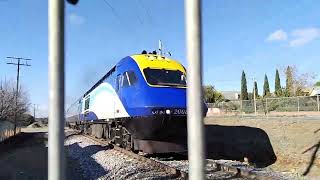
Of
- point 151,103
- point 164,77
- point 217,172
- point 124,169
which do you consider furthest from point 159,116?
point 217,172

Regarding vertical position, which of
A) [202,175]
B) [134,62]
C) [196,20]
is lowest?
[202,175]

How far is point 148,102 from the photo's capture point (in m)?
15.5

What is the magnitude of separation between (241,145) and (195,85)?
19.7 metres

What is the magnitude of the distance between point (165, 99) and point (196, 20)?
40.3 ft

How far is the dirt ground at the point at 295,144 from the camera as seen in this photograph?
16891mm

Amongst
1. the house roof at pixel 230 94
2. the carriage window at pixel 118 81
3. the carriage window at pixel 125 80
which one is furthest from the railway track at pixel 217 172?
the house roof at pixel 230 94

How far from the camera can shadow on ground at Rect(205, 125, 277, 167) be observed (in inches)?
802

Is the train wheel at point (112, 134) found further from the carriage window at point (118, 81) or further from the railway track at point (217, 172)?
the railway track at point (217, 172)

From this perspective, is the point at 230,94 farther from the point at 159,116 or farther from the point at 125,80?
the point at 159,116

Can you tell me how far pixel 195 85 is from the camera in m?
3.42

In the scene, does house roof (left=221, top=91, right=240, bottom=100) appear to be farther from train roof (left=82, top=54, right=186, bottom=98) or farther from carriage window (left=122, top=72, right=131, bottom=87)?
carriage window (left=122, top=72, right=131, bottom=87)

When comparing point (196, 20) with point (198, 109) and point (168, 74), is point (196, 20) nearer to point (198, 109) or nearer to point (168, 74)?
point (198, 109)

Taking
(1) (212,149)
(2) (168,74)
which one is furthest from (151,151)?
(1) (212,149)

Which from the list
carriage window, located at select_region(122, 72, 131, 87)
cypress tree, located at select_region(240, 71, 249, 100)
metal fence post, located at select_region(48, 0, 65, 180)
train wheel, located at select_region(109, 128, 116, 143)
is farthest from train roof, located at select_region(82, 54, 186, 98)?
cypress tree, located at select_region(240, 71, 249, 100)
